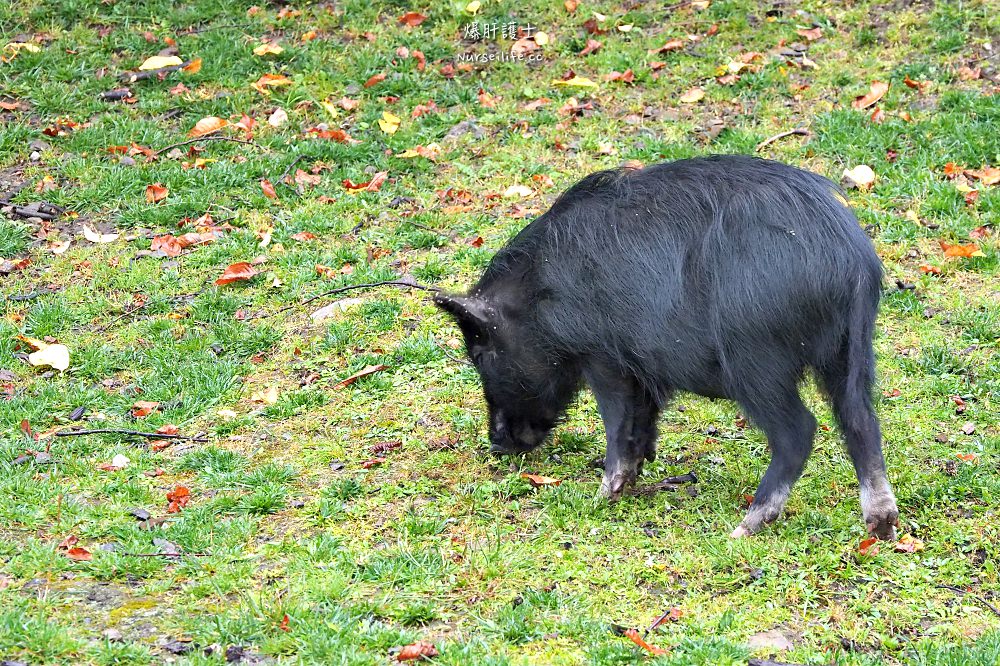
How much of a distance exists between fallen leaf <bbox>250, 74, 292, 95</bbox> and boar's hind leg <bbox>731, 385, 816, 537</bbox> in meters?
6.54

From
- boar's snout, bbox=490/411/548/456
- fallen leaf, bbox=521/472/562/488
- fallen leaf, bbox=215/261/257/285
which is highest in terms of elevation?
boar's snout, bbox=490/411/548/456

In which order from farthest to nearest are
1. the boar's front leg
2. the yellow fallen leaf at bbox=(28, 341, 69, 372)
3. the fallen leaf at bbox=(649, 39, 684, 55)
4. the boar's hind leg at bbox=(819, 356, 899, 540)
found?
the fallen leaf at bbox=(649, 39, 684, 55)
the yellow fallen leaf at bbox=(28, 341, 69, 372)
the boar's front leg
the boar's hind leg at bbox=(819, 356, 899, 540)

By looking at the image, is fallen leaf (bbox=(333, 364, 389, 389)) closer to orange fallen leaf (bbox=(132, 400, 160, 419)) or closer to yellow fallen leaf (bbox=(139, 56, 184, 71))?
orange fallen leaf (bbox=(132, 400, 160, 419))

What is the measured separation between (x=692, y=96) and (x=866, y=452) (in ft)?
17.5

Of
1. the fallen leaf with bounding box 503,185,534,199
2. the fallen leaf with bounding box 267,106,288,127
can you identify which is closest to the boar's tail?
the fallen leaf with bounding box 503,185,534,199

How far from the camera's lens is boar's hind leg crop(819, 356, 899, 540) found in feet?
16.2

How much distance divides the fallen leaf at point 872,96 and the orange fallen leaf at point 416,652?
6.53 meters

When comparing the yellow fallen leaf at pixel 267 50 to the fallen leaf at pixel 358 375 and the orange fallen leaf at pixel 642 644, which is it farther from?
the orange fallen leaf at pixel 642 644

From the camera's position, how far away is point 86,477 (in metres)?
5.76

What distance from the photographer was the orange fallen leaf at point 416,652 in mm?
4195

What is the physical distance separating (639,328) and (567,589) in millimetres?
1209

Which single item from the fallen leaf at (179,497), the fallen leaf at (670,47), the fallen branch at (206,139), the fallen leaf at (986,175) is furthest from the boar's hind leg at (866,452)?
the fallen branch at (206,139)

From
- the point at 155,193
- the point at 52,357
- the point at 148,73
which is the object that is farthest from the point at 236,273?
the point at 148,73

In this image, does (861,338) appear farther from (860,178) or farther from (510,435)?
(860,178)
